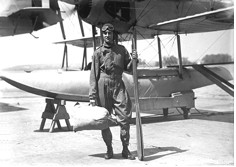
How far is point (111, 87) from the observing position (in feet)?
14.3

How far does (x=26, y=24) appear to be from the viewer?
1298cm

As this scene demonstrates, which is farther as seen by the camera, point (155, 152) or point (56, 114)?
point (56, 114)

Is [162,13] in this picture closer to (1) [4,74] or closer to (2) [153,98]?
(2) [153,98]

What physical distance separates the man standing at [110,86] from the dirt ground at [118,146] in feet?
1.22

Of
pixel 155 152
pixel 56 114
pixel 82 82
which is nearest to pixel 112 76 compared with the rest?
pixel 155 152

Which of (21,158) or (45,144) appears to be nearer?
(21,158)

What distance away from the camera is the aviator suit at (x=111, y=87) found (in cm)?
431

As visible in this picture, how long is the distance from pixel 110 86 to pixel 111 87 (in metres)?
0.02

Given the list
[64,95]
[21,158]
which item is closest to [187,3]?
[64,95]

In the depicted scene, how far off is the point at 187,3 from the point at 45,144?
6546 millimetres

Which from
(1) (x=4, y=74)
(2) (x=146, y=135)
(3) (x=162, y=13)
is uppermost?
(3) (x=162, y=13)

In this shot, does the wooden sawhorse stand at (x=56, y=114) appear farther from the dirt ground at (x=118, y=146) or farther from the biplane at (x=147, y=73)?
the dirt ground at (x=118, y=146)

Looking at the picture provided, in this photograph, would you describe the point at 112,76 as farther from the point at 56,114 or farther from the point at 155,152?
the point at 56,114

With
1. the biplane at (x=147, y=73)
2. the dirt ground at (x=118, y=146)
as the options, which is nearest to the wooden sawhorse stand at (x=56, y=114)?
the biplane at (x=147, y=73)
